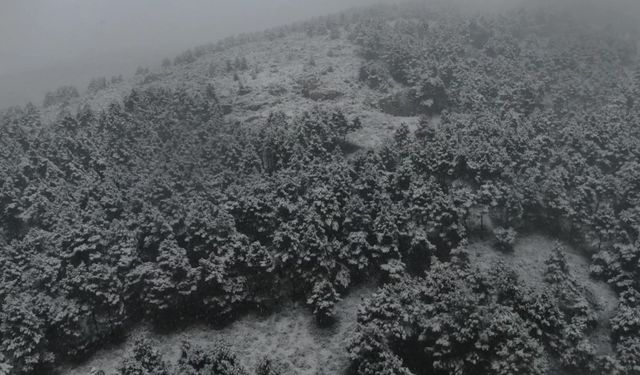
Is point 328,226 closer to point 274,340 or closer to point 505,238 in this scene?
point 274,340

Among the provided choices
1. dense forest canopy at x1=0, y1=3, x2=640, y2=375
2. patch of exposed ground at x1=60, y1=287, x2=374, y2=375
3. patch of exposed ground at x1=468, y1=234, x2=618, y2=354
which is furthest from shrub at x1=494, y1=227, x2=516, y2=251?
patch of exposed ground at x1=60, y1=287, x2=374, y2=375

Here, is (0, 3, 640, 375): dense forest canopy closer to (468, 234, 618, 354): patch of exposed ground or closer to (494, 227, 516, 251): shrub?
(494, 227, 516, 251): shrub

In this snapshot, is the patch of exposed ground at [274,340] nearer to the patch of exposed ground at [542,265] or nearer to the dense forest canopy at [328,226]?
the dense forest canopy at [328,226]

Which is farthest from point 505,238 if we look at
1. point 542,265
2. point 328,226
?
point 328,226

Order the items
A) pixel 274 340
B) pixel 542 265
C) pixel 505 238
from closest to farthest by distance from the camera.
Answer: pixel 274 340, pixel 542 265, pixel 505 238

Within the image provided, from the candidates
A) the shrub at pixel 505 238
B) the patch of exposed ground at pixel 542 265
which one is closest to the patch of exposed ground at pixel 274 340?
the patch of exposed ground at pixel 542 265

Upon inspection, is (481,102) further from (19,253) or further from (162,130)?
(19,253)

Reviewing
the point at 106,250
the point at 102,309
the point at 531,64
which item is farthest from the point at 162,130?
the point at 531,64
